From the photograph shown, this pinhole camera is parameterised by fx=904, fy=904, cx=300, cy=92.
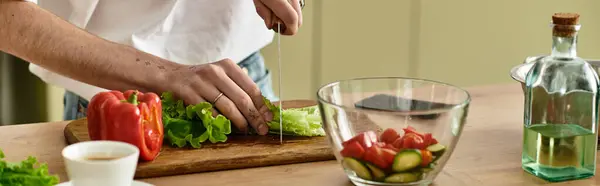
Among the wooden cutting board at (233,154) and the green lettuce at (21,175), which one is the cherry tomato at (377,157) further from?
the green lettuce at (21,175)

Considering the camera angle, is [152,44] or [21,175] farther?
[152,44]

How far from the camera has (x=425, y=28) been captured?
10.1ft

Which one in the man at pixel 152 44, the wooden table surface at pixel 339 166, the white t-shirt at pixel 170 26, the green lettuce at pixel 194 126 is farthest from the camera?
the white t-shirt at pixel 170 26

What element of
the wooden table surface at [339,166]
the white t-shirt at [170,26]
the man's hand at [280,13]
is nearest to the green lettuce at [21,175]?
Answer: the wooden table surface at [339,166]

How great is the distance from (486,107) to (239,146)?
62 centimetres

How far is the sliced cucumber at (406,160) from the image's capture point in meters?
1.31

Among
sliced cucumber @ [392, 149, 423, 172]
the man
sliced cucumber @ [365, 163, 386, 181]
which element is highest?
the man

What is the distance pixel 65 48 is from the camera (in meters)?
1.81

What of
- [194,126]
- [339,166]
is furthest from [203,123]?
[339,166]

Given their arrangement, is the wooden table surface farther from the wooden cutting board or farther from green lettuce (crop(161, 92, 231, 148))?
green lettuce (crop(161, 92, 231, 148))

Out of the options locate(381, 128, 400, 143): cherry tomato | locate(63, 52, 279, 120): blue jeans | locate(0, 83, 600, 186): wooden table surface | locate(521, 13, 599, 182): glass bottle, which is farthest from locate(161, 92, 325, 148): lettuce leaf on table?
locate(63, 52, 279, 120): blue jeans

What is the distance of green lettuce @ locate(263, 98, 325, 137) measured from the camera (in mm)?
1634

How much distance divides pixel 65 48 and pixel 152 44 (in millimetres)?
351

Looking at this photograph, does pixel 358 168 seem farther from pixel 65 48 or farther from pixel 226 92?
pixel 65 48
